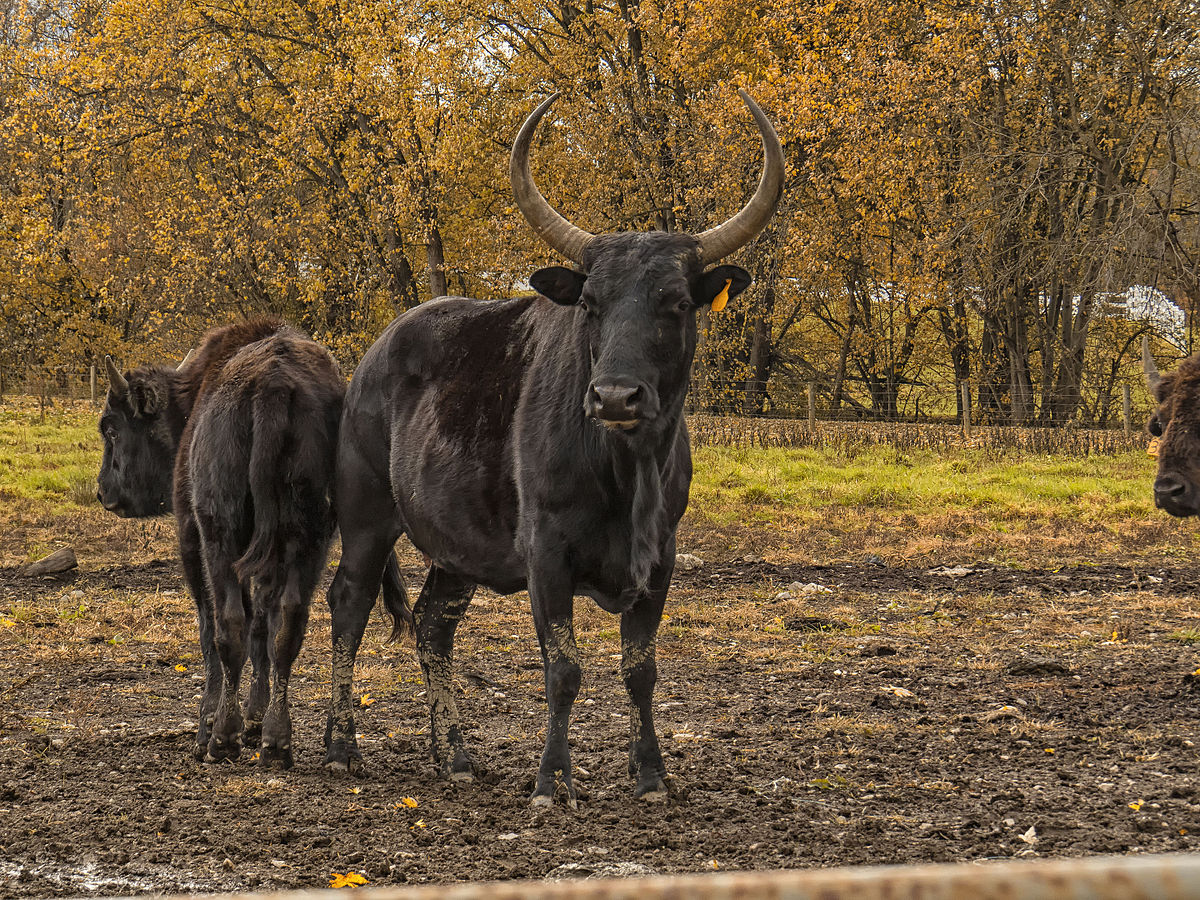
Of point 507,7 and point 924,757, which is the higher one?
point 507,7

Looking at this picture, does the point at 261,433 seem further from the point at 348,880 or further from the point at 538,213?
the point at 348,880

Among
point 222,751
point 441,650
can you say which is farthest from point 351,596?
point 222,751

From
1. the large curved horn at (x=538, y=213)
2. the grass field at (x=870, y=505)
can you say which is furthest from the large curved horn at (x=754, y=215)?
the grass field at (x=870, y=505)

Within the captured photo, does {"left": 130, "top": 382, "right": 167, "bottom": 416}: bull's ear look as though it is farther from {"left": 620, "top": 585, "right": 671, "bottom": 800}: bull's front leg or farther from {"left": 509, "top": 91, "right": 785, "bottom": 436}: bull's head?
{"left": 620, "top": 585, "right": 671, "bottom": 800}: bull's front leg

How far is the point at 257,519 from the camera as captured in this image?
258 inches

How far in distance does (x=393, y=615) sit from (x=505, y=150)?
75.1ft

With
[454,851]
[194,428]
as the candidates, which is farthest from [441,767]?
[194,428]

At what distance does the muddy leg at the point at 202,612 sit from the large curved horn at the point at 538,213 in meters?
2.80

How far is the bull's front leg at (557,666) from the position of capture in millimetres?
5695

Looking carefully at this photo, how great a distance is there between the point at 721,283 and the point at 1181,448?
4.72 meters

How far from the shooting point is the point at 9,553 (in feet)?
44.8

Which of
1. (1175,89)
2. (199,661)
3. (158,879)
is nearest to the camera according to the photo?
(158,879)

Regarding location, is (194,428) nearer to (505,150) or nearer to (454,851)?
(454,851)

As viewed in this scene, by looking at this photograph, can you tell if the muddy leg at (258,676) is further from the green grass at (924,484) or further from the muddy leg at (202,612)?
the green grass at (924,484)
